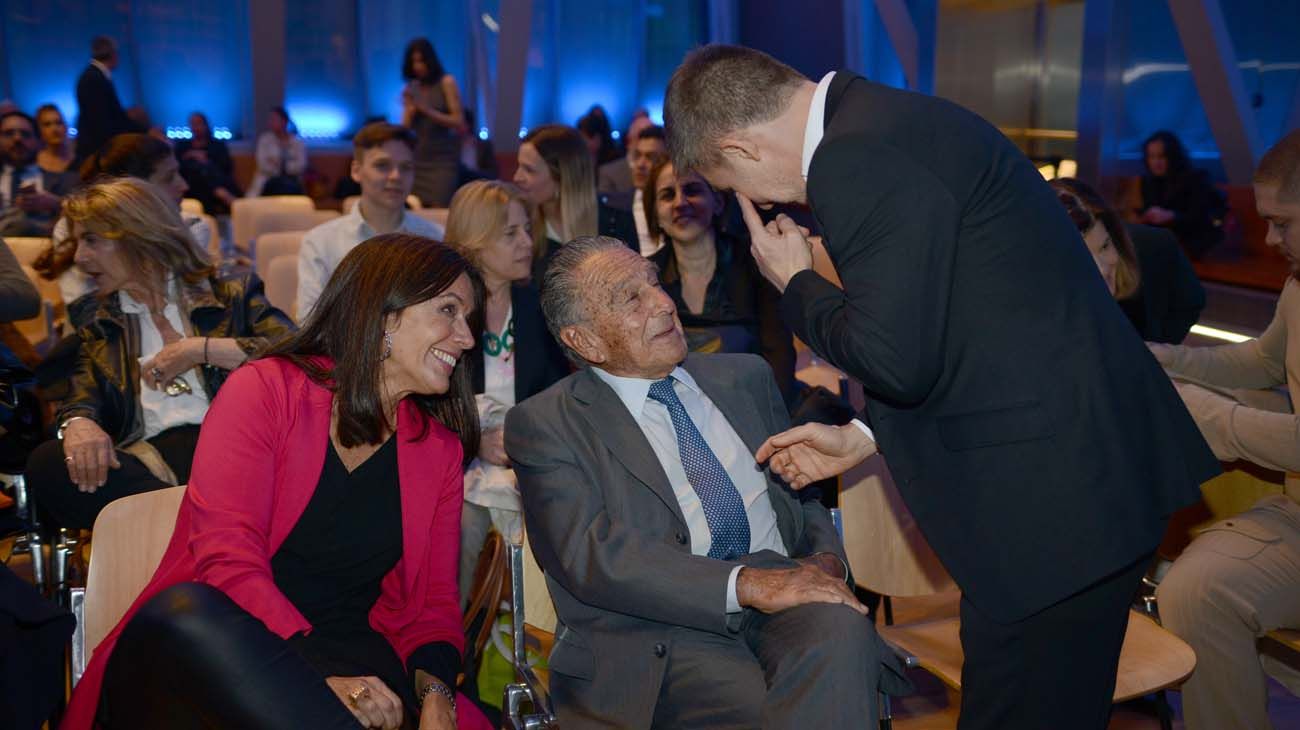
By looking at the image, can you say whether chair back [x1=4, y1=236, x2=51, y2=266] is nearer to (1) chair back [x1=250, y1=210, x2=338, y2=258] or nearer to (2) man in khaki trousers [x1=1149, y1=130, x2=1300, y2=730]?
(1) chair back [x1=250, y1=210, x2=338, y2=258]

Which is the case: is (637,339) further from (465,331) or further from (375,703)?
(375,703)

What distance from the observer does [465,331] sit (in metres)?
2.56

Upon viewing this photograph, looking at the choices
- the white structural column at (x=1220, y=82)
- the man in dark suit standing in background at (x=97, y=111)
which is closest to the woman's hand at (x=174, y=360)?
the man in dark suit standing in background at (x=97, y=111)

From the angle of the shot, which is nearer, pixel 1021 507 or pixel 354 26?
pixel 1021 507

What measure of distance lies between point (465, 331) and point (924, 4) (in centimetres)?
1120

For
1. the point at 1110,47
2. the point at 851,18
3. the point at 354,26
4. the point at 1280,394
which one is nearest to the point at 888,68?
the point at 851,18

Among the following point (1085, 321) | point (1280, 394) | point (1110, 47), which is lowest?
point (1280, 394)

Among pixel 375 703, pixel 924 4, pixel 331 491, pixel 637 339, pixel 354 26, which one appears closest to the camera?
pixel 375 703

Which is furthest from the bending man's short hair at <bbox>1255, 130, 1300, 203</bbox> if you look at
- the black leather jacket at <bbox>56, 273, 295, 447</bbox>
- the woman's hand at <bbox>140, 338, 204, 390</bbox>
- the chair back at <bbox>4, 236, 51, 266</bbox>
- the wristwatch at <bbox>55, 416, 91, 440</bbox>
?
the chair back at <bbox>4, 236, 51, 266</bbox>

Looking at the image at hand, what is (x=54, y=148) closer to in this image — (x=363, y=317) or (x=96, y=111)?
(x=96, y=111)

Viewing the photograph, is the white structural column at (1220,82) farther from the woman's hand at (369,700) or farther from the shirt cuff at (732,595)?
the woman's hand at (369,700)

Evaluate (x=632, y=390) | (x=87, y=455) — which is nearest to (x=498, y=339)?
(x=87, y=455)

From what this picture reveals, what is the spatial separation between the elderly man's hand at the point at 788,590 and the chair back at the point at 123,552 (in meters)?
1.19

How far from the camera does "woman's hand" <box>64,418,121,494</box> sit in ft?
10.9
